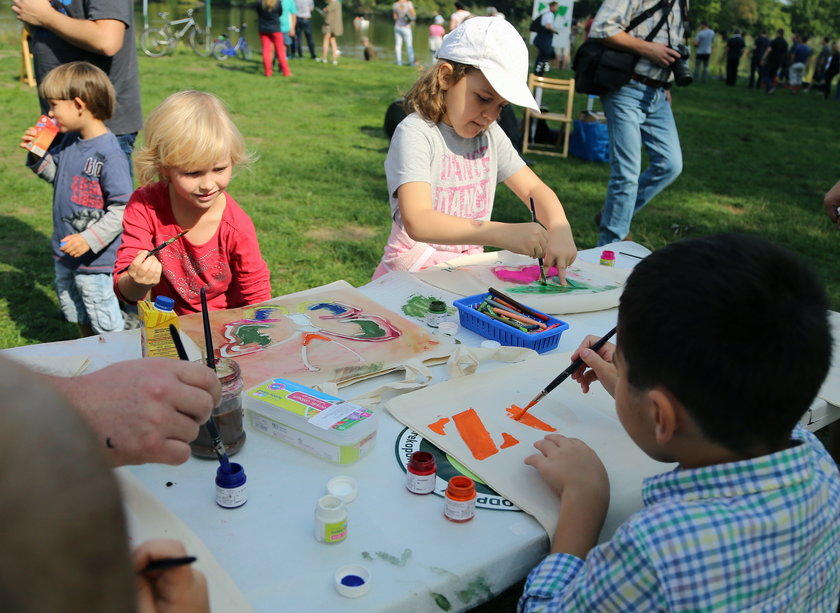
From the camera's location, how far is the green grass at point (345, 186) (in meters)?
4.57

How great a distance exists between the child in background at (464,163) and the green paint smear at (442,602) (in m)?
1.32

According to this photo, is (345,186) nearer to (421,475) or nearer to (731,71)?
(421,475)

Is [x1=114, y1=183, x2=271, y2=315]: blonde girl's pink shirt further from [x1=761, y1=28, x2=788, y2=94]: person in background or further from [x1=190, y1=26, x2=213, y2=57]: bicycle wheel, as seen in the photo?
[x1=761, y1=28, x2=788, y2=94]: person in background

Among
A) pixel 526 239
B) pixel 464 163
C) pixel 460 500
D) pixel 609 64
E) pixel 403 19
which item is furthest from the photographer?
pixel 403 19

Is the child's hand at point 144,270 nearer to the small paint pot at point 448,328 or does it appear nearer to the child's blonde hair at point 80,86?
the small paint pot at point 448,328

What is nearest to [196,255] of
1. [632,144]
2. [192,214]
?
[192,214]

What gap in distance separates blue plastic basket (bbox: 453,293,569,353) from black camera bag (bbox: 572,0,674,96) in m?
2.45

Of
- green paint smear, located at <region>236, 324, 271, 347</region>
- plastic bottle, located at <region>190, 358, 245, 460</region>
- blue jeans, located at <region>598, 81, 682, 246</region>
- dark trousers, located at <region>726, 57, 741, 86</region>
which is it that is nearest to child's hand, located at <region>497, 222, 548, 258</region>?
green paint smear, located at <region>236, 324, 271, 347</region>

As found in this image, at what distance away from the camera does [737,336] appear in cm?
102

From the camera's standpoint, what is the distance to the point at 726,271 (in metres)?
1.06

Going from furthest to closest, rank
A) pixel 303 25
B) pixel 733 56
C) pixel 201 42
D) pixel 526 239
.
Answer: pixel 733 56 → pixel 201 42 → pixel 303 25 → pixel 526 239

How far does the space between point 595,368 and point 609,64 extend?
289cm

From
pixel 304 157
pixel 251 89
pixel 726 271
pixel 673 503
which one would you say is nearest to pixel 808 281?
pixel 726 271

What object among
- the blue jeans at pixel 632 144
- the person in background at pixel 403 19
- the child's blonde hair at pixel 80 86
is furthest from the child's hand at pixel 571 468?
the person in background at pixel 403 19
